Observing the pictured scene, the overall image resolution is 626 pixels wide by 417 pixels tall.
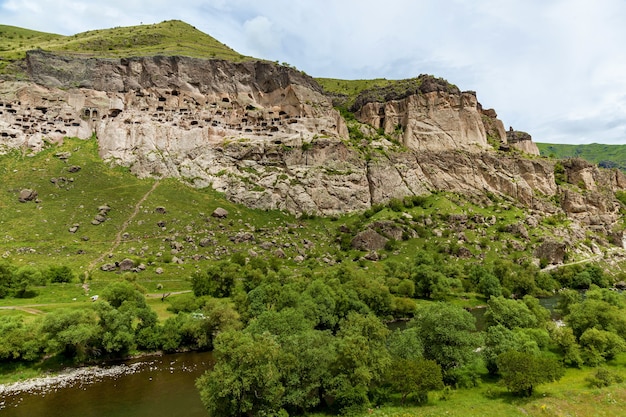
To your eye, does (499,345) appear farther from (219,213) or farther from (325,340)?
(219,213)

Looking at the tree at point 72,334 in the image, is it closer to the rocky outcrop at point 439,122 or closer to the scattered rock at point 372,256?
the scattered rock at point 372,256

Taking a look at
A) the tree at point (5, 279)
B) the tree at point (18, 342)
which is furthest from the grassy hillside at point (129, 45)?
the tree at point (18, 342)

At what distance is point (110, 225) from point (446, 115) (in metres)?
139

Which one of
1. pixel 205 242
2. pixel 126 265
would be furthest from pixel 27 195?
pixel 205 242

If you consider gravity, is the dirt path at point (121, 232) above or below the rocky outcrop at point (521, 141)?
below

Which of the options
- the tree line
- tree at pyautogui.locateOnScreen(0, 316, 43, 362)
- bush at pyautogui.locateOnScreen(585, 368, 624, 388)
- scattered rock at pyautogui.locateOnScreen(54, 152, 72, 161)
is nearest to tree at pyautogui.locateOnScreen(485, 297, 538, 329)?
the tree line

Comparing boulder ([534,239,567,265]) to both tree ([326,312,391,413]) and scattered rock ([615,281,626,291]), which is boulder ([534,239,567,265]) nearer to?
scattered rock ([615,281,626,291])

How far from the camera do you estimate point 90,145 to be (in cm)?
12494

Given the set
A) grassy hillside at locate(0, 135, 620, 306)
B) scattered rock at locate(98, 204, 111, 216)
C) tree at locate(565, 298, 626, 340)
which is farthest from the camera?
scattered rock at locate(98, 204, 111, 216)

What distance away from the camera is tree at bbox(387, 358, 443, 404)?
112 ft

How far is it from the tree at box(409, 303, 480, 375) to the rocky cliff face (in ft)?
290

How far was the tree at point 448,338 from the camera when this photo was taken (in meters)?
40.2

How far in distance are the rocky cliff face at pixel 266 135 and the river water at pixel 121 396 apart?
80.5 meters

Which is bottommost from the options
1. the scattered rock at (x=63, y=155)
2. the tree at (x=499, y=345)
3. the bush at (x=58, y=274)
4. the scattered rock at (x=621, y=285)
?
the scattered rock at (x=621, y=285)
